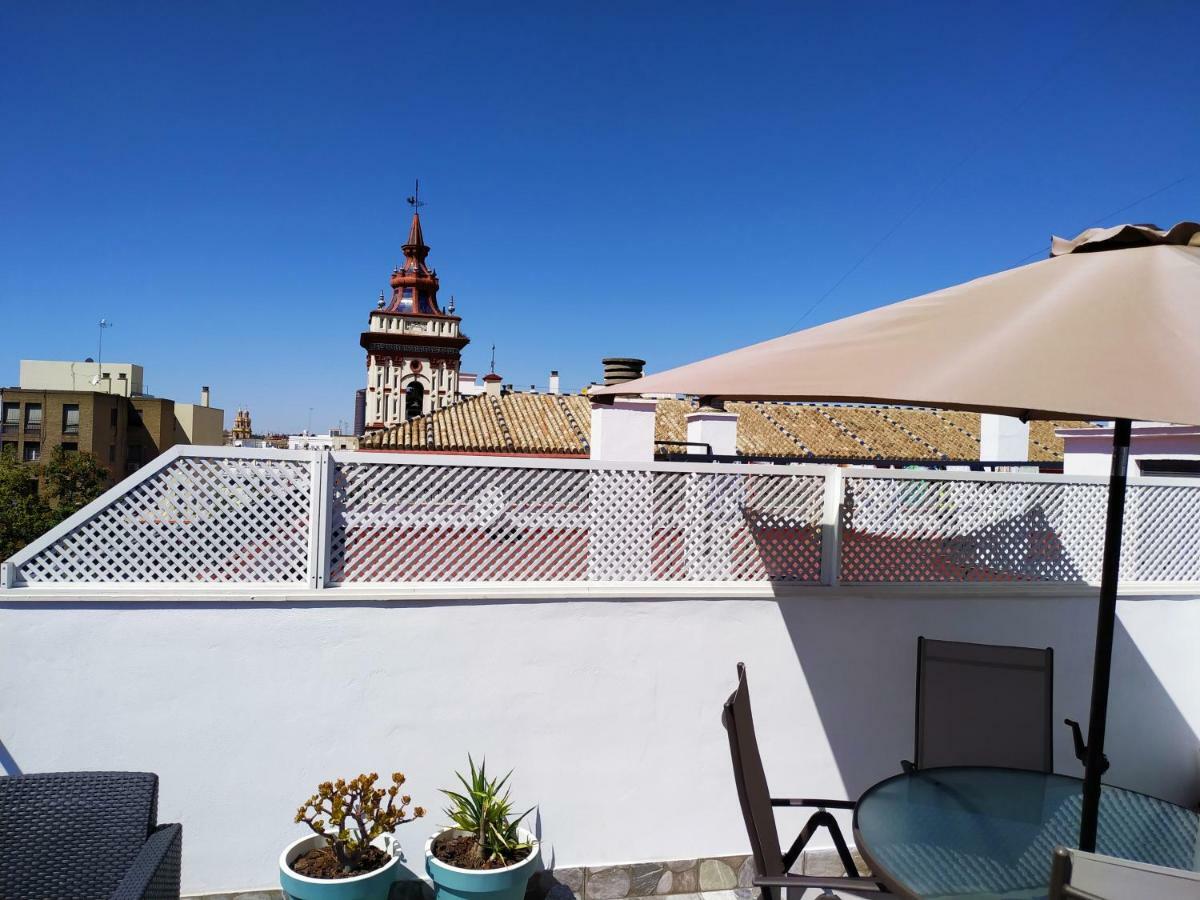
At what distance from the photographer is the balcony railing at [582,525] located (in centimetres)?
299

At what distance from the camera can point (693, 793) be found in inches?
134

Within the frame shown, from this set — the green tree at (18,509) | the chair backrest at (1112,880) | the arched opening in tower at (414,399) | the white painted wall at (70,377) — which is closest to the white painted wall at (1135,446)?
the chair backrest at (1112,880)

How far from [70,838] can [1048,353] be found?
9.41 ft

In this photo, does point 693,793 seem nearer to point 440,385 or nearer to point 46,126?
point 46,126

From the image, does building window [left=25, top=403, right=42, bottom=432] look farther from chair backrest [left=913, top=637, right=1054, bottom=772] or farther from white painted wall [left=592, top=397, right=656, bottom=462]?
chair backrest [left=913, top=637, right=1054, bottom=772]

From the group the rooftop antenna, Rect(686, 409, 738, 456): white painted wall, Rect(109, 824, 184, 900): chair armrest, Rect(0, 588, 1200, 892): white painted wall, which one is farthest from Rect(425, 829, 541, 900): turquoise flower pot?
the rooftop antenna

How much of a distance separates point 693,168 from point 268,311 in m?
13.3

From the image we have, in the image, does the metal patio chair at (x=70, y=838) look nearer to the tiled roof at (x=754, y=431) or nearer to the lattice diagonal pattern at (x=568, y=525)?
the lattice diagonal pattern at (x=568, y=525)

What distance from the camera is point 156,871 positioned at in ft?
6.31

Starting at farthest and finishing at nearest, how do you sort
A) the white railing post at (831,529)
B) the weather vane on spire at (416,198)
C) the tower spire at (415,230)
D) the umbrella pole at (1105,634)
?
the weather vane on spire at (416,198) < the tower spire at (415,230) < the white railing post at (831,529) < the umbrella pole at (1105,634)

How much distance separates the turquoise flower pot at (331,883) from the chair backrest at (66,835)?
75 cm

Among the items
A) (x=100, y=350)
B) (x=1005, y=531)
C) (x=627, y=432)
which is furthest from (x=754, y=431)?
(x=100, y=350)

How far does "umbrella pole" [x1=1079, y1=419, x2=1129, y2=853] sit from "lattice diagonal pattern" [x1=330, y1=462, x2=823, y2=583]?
135cm

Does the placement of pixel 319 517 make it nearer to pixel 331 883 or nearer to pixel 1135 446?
pixel 331 883
